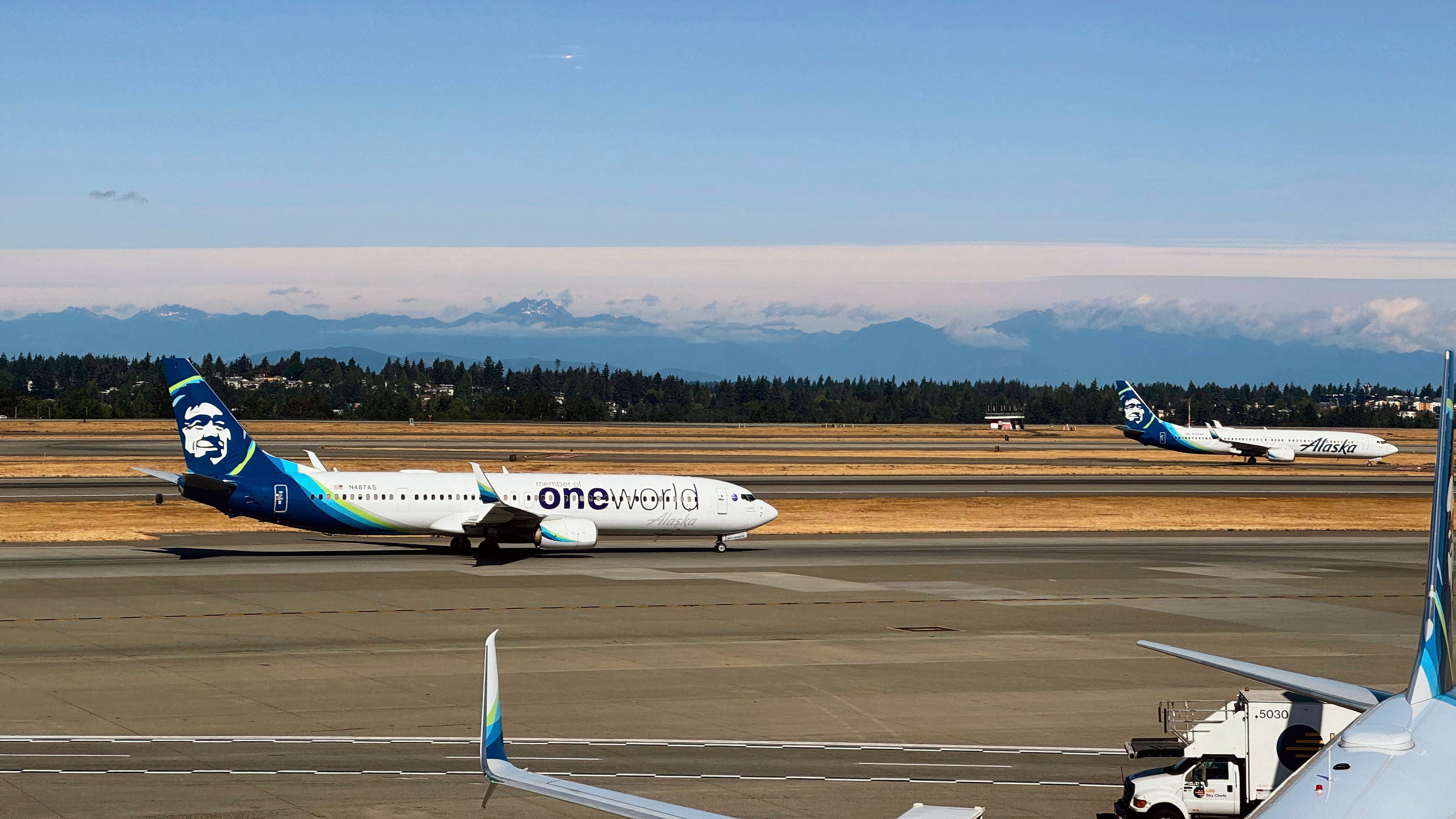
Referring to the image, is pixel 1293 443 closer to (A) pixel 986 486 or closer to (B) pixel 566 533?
(A) pixel 986 486

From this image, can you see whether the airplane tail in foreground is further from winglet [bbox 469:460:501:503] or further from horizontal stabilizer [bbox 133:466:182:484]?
horizontal stabilizer [bbox 133:466:182:484]

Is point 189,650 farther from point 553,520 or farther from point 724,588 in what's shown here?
point 553,520

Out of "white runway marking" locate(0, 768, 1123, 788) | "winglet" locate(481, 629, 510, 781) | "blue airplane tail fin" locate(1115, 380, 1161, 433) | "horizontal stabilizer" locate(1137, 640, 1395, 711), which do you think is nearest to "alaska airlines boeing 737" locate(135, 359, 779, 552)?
"white runway marking" locate(0, 768, 1123, 788)

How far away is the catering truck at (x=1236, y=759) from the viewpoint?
19.8m

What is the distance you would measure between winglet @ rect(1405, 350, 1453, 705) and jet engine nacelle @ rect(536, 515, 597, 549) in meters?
44.5

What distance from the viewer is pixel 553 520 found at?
58594 millimetres

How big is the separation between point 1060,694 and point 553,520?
3132 centimetres

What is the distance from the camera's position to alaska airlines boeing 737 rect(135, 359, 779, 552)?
185 ft

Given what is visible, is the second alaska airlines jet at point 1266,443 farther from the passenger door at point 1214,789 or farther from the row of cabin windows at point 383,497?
the passenger door at point 1214,789

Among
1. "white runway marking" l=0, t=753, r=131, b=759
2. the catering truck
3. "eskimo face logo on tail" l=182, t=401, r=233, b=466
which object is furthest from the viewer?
"eskimo face logo on tail" l=182, t=401, r=233, b=466

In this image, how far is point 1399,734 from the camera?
12.6m

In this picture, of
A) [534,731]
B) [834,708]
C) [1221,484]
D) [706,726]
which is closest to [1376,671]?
[834,708]

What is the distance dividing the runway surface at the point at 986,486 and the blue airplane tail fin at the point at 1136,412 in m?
30.4

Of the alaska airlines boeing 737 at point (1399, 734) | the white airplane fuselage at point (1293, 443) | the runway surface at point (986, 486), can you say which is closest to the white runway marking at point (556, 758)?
the alaska airlines boeing 737 at point (1399, 734)
